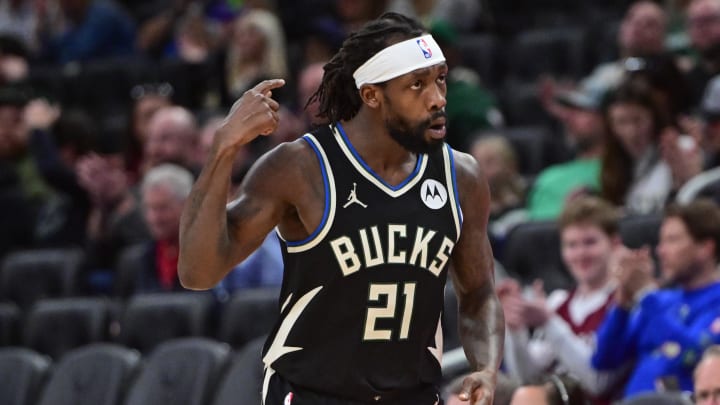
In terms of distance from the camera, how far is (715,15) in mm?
8422

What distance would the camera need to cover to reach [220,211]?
3514 mm

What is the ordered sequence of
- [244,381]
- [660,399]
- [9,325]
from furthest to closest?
[9,325], [244,381], [660,399]

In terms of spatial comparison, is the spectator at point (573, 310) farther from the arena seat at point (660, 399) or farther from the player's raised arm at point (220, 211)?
the player's raised arm at point (220, 211)

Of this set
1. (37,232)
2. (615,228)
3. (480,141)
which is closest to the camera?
(615,228)

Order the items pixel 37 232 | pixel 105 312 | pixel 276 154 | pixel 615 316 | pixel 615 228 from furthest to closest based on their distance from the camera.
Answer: pixel 37 232 < pixel 105 312 < pixel 615 228 < pixel 615 316 < pixel 276 154

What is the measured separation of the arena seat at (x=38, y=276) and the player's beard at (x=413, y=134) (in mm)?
4889

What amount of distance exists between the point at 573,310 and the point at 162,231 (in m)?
2.40

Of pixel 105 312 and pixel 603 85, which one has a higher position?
pixel 603 85

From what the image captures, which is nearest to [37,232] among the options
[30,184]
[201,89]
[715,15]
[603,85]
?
[30,184]

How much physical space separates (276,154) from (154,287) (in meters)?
4.13

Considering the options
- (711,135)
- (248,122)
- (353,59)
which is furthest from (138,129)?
(248,122)

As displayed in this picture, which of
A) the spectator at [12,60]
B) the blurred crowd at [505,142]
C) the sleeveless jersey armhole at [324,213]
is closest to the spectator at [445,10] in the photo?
the blurred crowd at [505,142]

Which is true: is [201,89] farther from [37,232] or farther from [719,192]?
[719,192]

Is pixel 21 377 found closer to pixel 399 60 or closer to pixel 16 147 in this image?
pixel 16 147
